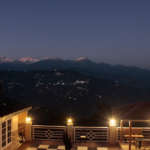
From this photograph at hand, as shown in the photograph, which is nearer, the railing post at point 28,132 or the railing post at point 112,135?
the railing post at point 112,135

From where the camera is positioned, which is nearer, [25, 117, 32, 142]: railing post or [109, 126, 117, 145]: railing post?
[109, 126, 117, 145]: railing post

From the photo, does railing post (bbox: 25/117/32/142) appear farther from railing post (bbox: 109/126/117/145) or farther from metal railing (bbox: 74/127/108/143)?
railing post (bbox: 109/126/117/145)

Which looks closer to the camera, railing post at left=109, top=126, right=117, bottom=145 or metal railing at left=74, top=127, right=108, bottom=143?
railing post at left=109, top=126, right=117, bottom=145

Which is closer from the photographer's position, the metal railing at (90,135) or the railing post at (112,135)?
the railing post at (112,135)

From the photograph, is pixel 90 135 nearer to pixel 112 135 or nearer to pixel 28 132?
pixel 112 135

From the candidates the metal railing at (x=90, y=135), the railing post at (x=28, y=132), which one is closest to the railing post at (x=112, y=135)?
the metal railing at (x=90, y=135)

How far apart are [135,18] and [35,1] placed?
13473 millimetres

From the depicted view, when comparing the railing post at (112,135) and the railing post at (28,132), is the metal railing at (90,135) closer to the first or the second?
the railing post at (112,135)


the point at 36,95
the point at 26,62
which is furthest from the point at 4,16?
the point at 26,62

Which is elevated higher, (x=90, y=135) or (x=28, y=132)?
(x=28, y=132)

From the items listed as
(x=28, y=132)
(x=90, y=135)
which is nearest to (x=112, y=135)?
(x=90, y=135)

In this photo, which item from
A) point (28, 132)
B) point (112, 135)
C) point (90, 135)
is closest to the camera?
point (112, 135)

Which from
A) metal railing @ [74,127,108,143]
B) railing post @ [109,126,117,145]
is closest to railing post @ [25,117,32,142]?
metal railing @ [74,127,108,143]

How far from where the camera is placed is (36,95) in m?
46.8
